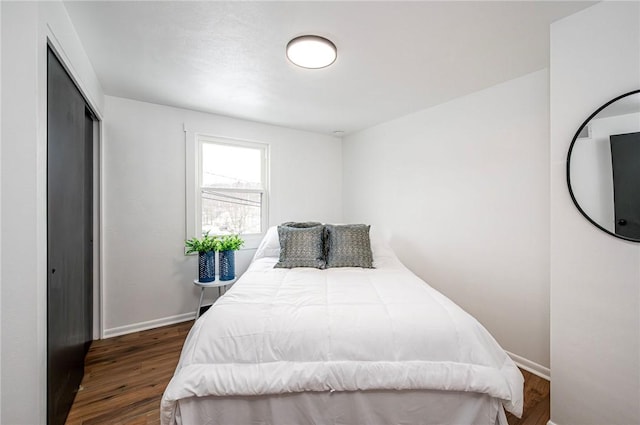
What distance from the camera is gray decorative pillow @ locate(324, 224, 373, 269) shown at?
2.51m

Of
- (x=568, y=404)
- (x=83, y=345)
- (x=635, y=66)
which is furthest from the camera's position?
(x=83, y=345)

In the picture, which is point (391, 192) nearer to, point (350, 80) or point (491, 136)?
point (491, 136)

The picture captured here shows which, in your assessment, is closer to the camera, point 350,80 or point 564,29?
point 564,29

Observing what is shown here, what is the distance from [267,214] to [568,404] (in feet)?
10.4

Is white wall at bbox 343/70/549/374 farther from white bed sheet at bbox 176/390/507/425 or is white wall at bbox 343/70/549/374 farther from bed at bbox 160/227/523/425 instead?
white bed sheet at bbox 176/390/507/425

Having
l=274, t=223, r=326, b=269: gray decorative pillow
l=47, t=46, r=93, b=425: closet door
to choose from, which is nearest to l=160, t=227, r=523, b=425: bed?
l=47, t=46, r=93, b=425: closet door

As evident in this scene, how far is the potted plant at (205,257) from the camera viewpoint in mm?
2789

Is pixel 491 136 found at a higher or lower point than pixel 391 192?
higher

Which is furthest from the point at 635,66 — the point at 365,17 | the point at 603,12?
the point at 365,17

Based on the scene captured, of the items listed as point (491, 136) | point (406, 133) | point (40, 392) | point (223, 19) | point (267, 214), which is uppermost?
point (223, 19)

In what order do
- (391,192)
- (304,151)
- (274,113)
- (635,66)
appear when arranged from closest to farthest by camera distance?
1. (635,66)
2. (274,113)
3. (391,192)
4. (304,151)

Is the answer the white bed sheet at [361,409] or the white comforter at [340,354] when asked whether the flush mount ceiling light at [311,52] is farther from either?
the white bed sheet at [361,409]

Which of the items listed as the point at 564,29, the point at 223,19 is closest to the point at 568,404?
the point at 564,29

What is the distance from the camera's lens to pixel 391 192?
337 cm
